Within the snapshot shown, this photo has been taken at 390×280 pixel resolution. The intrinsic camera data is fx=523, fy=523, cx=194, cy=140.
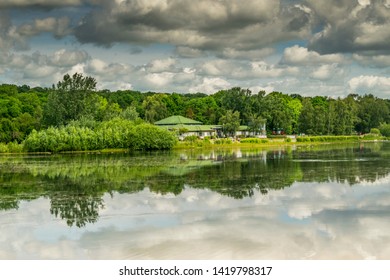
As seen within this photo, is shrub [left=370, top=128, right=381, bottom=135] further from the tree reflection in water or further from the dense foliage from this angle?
the tree reflection in water

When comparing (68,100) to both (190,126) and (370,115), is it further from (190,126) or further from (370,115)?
(370,115)

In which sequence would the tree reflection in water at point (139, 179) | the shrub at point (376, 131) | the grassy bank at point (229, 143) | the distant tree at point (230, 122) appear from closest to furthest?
the tree reflection in water at point (139, 179)
the grassy bank at point (229, 143)
the distant tree at point (230, 122)
the shrub at point (376, 131)

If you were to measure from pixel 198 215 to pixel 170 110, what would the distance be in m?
61.3

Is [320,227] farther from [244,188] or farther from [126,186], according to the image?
[126,186]

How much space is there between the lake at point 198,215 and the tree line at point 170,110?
86.5ft

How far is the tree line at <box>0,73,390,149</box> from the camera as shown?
156 feet

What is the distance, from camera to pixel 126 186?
18.6 m

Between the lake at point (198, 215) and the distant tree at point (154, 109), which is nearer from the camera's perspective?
the lake at point (198, 215)

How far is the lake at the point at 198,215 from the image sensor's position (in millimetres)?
9758

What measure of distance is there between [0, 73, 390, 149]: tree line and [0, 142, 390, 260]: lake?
26356 millimetres

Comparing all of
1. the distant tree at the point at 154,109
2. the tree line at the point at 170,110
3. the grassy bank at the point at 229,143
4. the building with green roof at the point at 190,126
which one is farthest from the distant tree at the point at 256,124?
the distant tree at the point at 154,109

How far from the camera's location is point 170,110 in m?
73.9

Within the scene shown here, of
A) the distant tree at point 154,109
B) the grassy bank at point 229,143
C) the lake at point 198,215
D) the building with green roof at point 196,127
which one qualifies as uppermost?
the distant tree at point 154,109

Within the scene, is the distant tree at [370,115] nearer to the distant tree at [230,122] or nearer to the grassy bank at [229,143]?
the grassy bank at [229,143]
